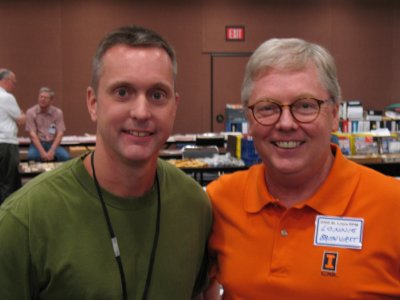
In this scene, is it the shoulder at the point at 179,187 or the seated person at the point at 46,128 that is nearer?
the shoulder at the point at 179,187

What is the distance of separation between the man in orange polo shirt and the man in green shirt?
276mm

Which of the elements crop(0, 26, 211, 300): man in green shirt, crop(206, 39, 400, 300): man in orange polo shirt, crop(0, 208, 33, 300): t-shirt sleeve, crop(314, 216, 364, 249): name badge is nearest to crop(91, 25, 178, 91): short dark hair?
crop(0, 26, 211, 300): man in green shirt

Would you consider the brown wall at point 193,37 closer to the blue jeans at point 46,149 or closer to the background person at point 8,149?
the blue jeans at point 46,149

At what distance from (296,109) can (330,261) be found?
0.49 m

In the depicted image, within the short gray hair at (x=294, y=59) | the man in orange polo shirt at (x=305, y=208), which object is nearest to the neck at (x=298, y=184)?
the man in orange polo shirt at (x=305, y=208)

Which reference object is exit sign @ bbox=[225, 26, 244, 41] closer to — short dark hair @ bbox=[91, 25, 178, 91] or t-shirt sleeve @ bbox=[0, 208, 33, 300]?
short dark hair @ bbox=[91, 25, 178, 91]

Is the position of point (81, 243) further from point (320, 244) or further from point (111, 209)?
point (320, 244)

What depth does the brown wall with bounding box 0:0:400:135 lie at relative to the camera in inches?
354

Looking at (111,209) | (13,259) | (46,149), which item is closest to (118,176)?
(111,209)

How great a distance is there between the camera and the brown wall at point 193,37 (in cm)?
899

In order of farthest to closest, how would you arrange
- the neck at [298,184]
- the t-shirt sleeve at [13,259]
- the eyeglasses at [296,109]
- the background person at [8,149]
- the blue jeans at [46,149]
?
the blue jeans at [46,149], the background person at [8,149], the neck at [298,184], the eyeglasses at [296,109], the t-shirt sleeve at [13,259]

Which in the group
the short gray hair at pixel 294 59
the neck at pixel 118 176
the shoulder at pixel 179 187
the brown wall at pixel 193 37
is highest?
the brown wall at pixel 193 37

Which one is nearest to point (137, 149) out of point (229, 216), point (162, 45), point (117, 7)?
point (162, 45)

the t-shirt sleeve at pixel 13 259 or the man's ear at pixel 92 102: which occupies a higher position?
the man's ear at pixel 92 102
